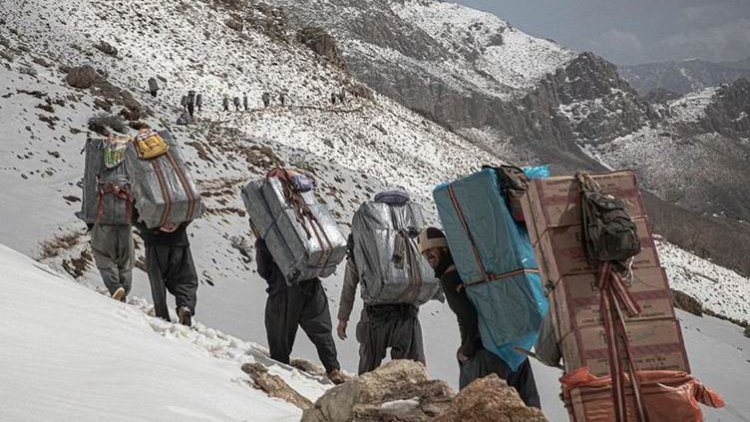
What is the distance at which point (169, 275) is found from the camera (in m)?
6.19

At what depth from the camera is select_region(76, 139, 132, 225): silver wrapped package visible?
249 inches

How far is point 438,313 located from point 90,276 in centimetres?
676

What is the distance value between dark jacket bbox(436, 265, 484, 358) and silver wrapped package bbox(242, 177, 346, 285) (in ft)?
4.54

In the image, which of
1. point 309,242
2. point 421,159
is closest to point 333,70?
point 421,159

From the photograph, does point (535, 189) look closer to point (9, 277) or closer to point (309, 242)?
point (309, 242)

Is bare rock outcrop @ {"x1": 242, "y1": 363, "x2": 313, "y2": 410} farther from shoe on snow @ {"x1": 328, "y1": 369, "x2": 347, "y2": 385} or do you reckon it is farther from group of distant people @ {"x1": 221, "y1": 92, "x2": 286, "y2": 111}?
group of distant people @ {"x1": 221, "y1": 92, "x2": 286, "y2": 111}

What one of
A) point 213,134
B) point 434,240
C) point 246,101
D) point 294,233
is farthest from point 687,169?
point 434,240

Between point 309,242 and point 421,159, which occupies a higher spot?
point 421,159

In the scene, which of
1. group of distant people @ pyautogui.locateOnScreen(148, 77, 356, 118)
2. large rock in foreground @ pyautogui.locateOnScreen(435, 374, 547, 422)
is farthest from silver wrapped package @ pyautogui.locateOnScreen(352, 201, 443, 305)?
group of distant people @ pyautogui.locateOnScreen(148, 77, 356, 118)

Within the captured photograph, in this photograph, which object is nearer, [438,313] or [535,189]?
[535,189]

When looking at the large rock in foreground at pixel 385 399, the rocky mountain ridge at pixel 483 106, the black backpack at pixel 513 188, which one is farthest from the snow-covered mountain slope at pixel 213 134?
the rocky mountain ridge at pixel 483 106

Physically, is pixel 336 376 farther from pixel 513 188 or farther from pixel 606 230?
pixel 606 230

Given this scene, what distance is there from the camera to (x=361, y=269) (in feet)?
17.5

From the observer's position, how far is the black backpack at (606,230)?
2.97m
